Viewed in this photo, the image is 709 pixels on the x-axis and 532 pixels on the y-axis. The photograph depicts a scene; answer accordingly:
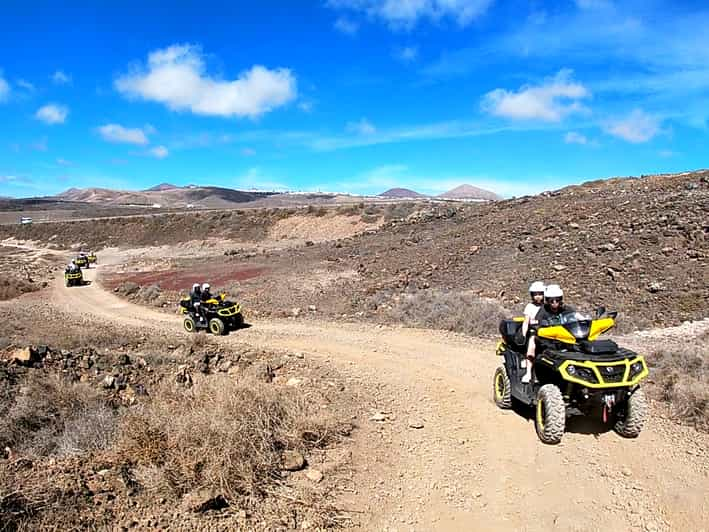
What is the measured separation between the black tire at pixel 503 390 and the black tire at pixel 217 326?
9.75 meters

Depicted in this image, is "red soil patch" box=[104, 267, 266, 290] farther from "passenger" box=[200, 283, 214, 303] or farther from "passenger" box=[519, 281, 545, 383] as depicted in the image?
"passenger" box=[519, 281, 545, 383]

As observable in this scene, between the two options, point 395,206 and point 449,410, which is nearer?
point 449,410

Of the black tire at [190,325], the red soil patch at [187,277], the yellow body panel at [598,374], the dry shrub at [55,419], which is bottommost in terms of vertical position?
the black tire at [190,325]

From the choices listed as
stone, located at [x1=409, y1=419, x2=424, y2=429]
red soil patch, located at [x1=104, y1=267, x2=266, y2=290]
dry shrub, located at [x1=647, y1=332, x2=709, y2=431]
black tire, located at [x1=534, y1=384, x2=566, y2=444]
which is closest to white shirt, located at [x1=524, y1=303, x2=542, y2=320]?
black tire, located at [x1=534, y1=384, x2=566, y2=444]

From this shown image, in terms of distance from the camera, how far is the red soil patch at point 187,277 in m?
25.8

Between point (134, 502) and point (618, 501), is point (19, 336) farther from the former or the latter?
point (618, 501)

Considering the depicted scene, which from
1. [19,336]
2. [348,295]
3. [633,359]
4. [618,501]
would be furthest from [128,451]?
[348,295]

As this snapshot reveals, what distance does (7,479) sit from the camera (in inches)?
193

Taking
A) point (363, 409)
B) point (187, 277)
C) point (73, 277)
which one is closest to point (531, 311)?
point (363, 409)

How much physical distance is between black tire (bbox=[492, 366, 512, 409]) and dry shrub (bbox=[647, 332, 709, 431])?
239cm

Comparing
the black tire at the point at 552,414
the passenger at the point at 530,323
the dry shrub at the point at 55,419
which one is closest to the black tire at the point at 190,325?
the dry shrub at the point at 55,419

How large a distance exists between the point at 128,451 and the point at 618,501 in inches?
210

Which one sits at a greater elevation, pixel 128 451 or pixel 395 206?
pixel 395 206

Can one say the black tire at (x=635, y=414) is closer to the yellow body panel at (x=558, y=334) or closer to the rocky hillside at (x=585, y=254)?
the yellow body panel at (x=558, y=334)
